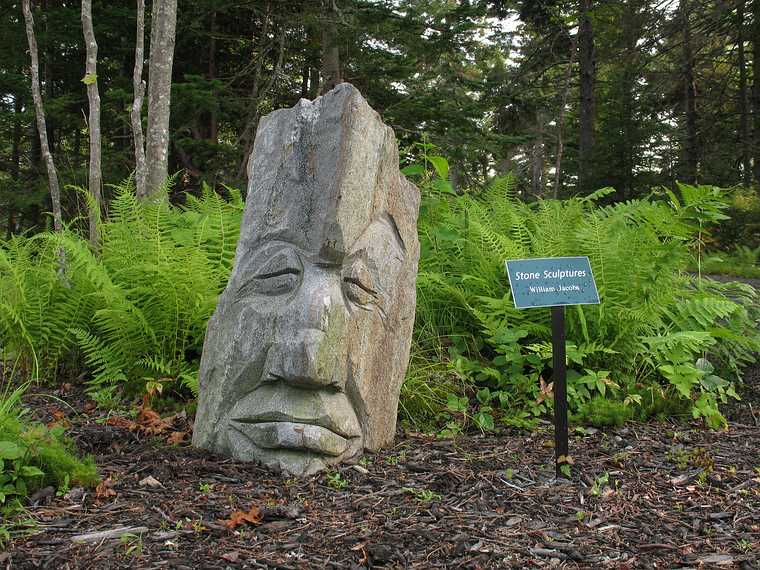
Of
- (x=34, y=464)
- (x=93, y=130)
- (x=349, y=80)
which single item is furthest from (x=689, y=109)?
(x=34, y=464)

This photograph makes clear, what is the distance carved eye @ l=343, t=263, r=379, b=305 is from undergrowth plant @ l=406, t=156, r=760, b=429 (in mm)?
1113

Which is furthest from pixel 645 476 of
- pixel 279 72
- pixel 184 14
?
pixel 184 14

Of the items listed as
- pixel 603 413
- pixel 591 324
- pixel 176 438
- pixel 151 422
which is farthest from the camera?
pixel 591 324

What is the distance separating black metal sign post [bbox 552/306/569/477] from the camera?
3.16 metres

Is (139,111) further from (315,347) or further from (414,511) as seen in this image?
(414,511)

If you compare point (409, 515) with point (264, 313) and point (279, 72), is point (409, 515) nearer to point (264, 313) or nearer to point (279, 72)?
point (264, 313)

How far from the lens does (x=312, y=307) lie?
311 cm

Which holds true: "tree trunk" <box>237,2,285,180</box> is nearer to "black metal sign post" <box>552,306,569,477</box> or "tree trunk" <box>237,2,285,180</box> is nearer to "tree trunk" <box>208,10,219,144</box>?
"tree trunk" <box>208,10,219,144</box>

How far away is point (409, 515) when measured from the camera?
107 inches

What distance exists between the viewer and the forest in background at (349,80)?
33.7ft

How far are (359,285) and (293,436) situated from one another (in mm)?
806

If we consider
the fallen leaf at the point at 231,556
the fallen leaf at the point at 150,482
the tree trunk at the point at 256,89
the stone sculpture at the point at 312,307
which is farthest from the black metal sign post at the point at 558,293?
the tree trunk at the point at 256,89

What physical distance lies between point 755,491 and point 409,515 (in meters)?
1.72

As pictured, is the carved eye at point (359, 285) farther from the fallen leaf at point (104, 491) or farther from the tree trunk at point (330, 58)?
the tree trunk at point (330, 58)
